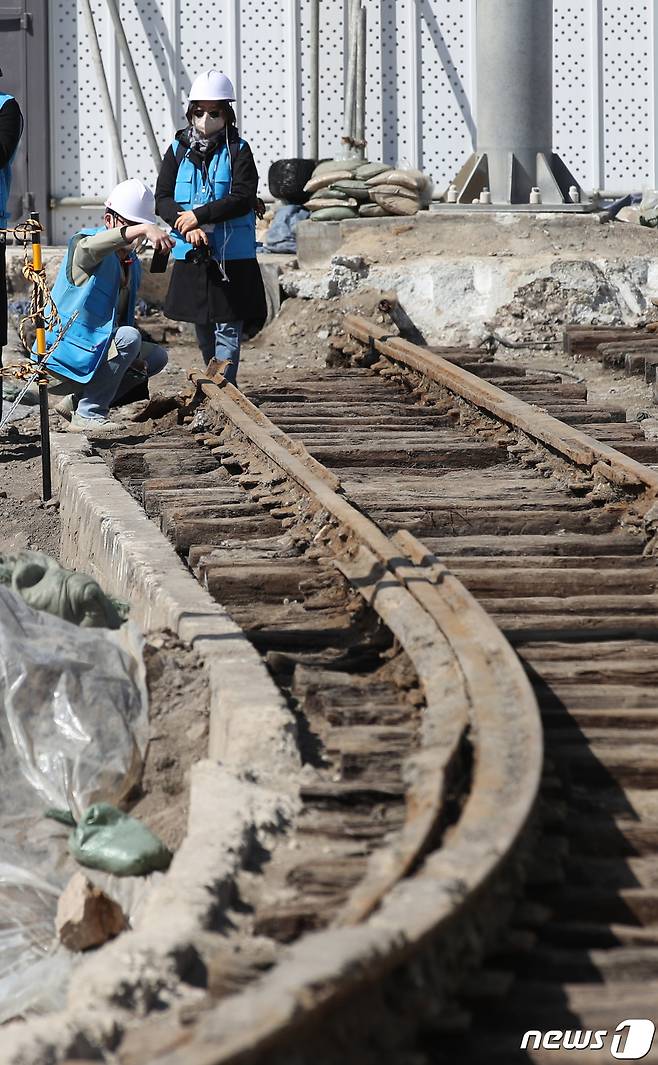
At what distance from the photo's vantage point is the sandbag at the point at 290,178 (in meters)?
13.9

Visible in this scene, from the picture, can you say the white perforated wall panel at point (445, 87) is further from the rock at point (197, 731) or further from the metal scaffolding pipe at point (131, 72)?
the rock at point (197, 731)

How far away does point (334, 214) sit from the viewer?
12.8 meters

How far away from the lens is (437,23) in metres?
15.0

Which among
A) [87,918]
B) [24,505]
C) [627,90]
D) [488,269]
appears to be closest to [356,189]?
[488,269]

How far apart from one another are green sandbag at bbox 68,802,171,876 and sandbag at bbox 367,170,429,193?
916cm

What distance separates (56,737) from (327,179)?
904 cm

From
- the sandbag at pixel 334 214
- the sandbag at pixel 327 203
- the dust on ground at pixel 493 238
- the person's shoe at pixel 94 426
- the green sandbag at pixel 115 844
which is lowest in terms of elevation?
the green sandbag at pixel 115 844

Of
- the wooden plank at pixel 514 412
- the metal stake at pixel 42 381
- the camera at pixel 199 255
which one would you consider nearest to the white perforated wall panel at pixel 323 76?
the wooden plank at pixel 514 412

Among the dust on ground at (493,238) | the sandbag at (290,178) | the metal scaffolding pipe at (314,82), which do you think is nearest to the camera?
the dust on ground at (493,238)

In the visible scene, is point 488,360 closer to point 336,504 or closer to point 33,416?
point 33,416

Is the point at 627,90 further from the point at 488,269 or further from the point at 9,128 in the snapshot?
the point at 9,128

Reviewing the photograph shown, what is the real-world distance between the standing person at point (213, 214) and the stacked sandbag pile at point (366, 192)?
4.33 m

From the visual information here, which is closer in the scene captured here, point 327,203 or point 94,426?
point 94,426

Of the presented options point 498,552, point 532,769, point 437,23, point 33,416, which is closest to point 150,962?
point 532,769
